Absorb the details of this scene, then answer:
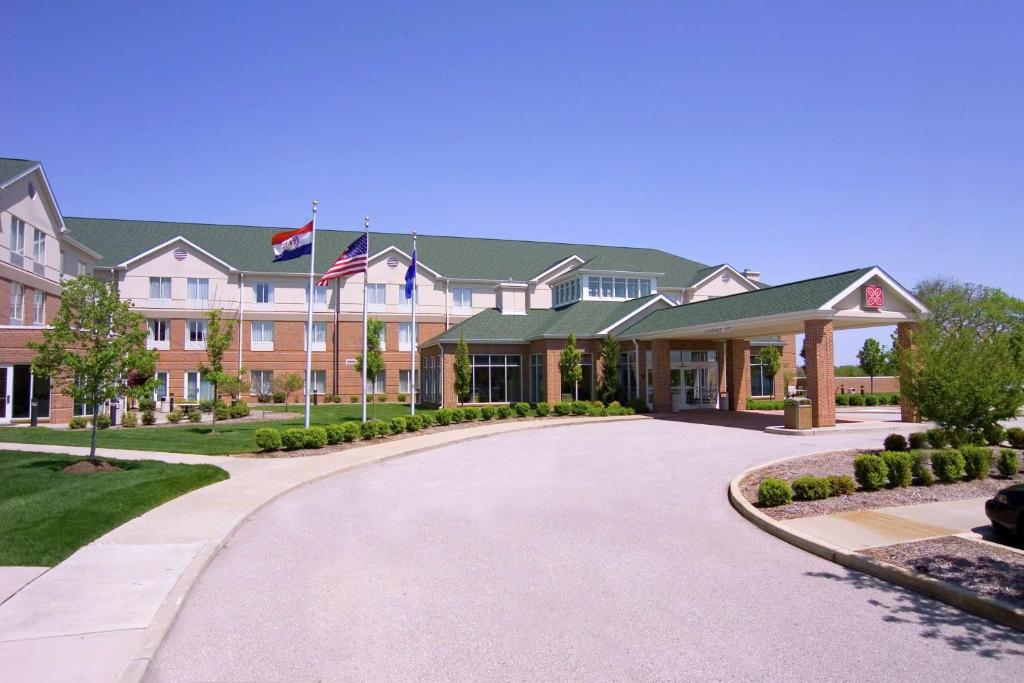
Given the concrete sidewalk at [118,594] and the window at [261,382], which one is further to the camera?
the window at [261,382]

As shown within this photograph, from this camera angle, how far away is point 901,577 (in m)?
7.55

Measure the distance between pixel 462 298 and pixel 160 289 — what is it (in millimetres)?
20114

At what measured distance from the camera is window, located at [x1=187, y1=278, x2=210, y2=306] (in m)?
46.1

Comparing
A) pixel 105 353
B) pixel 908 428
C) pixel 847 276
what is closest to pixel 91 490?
pixel 105 353

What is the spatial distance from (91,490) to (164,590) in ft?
20.6

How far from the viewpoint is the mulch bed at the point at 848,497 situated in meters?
11.2

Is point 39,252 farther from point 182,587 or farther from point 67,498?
point 182,587

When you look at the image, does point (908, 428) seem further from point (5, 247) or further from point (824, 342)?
point (5, 247)

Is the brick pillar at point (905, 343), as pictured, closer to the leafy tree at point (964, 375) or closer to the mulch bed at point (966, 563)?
the leafy tree at point (964, 375)

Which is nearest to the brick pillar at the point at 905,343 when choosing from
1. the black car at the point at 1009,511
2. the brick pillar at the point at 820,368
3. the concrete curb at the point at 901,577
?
the brick pillar at the point at 820,368

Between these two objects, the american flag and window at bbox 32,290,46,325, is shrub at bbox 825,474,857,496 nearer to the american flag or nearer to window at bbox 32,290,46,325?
the american flag

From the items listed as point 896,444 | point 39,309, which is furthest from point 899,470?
point 39,309

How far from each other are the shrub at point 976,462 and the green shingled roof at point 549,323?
21657mm

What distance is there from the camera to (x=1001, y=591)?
7.03m
